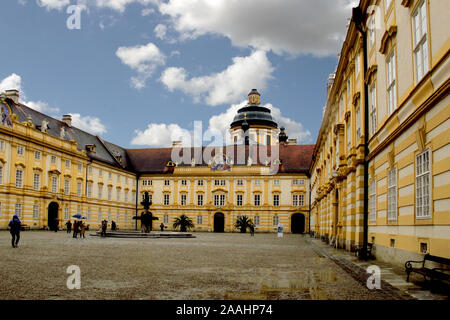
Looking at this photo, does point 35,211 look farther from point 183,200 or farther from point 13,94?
point 183,200

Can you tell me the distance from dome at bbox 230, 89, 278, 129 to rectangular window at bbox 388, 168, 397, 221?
7285 cm

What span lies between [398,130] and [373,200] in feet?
16.5

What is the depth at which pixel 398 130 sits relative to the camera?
1297 centimetres

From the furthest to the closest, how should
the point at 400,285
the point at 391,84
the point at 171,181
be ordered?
the point at 171,181
the point at 391,84
the point at 400,285

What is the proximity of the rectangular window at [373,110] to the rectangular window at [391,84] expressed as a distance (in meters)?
2.06

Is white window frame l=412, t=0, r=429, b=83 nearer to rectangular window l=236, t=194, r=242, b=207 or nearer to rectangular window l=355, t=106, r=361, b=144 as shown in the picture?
rectangular window l=355, t=106, r=361, b=144

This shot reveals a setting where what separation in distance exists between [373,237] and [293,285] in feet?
25.3

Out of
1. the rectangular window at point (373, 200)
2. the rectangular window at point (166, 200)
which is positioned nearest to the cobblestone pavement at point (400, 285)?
the rectangular window at point (373, 200)

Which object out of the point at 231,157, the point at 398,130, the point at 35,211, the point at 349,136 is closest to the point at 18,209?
the point at 35,211

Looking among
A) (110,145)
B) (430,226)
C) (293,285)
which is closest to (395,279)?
(430,226)

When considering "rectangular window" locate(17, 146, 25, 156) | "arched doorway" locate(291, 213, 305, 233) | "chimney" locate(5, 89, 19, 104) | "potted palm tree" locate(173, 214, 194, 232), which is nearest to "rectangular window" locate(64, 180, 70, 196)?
"rectangular window" locate(17, 146, 25, 156)

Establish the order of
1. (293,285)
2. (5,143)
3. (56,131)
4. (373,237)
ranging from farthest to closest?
(56,131)
(5,143)
(373,237)
(293,285)
